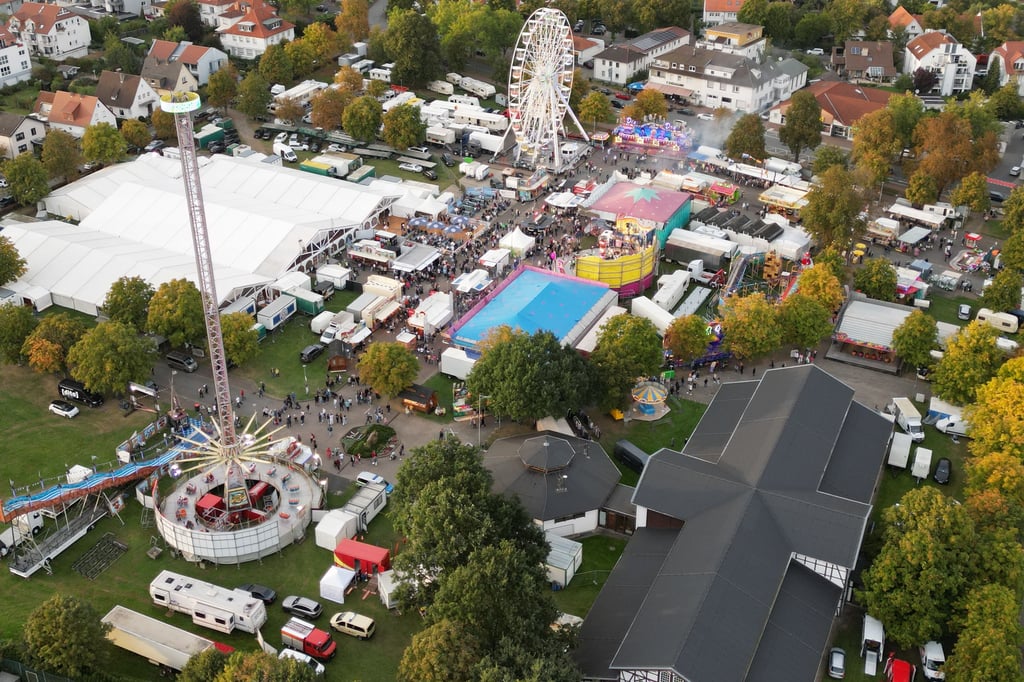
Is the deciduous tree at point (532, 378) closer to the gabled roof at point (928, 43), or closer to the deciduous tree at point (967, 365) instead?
the deciduous tree at point (967, 365)

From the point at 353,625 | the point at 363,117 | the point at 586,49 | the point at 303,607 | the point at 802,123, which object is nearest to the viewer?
the point at 353,625

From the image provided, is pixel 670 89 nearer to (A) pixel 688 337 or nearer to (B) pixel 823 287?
(B) pixel 823 287

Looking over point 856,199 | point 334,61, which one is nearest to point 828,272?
point 856,199

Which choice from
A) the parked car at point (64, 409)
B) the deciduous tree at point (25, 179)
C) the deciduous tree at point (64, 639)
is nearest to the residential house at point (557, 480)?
the deciduous tree at point (64, 639)

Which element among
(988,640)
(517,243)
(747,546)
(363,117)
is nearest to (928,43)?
(517,243)

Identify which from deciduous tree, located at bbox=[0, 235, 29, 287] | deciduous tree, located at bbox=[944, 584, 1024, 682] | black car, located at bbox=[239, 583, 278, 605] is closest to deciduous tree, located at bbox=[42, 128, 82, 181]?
deciduous tree, located at bbox=[0, 235, 29, 287]

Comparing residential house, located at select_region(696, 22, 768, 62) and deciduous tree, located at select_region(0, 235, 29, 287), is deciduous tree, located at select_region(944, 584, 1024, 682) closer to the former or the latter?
deciduous tree, located at select_region(0, 235, 29, 287)

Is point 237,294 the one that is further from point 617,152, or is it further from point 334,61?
point 334,61

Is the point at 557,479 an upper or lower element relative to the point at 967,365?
lower
